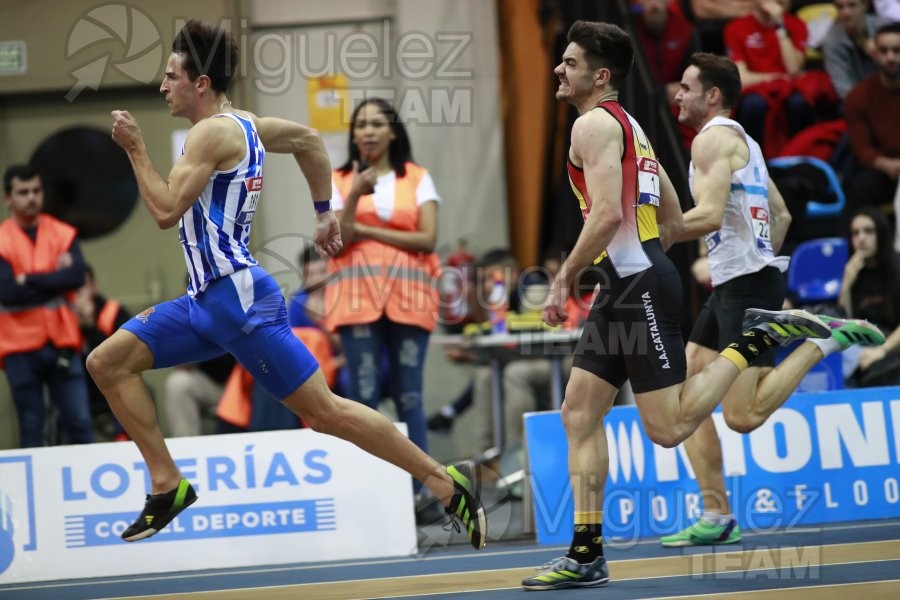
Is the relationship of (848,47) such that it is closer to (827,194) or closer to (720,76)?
(827,194)

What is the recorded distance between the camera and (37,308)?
8.02 metres

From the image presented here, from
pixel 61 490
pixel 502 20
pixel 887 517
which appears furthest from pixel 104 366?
pixel 502 20

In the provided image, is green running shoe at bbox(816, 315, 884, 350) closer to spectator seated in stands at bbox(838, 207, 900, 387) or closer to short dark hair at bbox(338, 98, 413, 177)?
spectator seated in stands at bbox(838, 207, 900, 387)

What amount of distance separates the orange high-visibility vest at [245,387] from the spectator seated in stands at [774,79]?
3866 mm

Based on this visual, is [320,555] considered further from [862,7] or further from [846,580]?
[862,7]

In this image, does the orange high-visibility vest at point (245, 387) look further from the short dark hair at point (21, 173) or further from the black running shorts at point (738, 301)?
the black running shorts at point (738, 301)

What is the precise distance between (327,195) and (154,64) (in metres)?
6.96

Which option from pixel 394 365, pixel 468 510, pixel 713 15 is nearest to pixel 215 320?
pixel 468 510

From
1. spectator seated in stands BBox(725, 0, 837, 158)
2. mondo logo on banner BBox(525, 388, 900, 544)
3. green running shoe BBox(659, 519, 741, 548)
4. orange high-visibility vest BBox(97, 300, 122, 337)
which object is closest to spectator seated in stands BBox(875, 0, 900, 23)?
spectator seated in stands BBox(725, 0, 837, 158)

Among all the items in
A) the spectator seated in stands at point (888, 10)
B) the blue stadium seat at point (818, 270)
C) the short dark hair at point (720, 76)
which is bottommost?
the blue stadium seat at point (818, 270)

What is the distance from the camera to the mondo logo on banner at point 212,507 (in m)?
6.04

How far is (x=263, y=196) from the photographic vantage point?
11.6 metres

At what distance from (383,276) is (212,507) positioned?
4.96ft

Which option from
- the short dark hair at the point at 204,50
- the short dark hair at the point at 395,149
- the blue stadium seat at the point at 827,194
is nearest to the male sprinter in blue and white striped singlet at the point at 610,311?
the short dark hair at the point at 204,50
